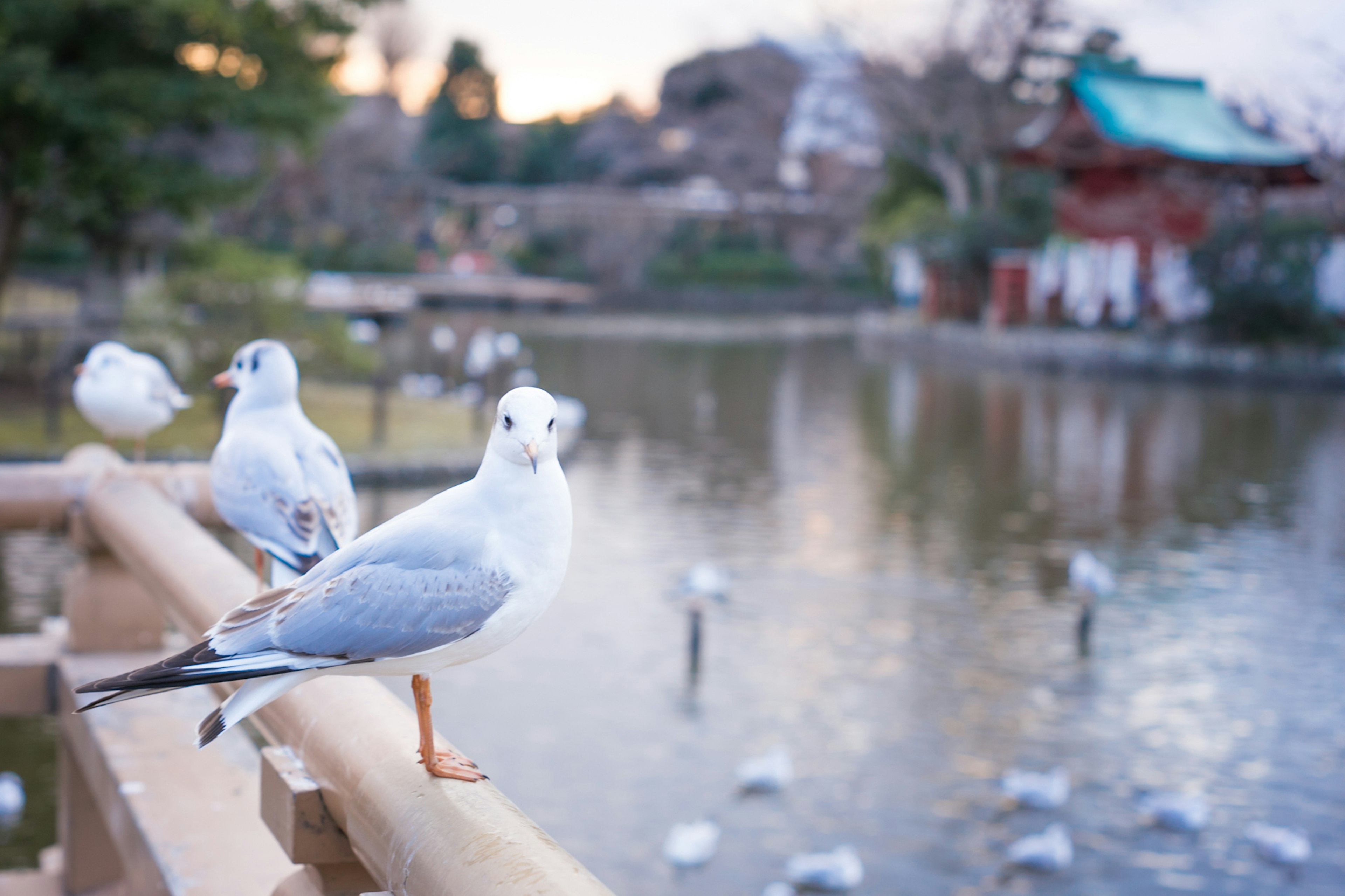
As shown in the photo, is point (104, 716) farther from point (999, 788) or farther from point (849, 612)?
point (849, 612)

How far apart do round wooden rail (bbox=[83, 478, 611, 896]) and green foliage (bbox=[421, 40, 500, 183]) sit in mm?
51028

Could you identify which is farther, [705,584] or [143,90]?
[143,90]

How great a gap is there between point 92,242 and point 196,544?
1892 centimetres

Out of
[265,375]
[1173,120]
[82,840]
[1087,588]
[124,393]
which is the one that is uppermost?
[1173,120]

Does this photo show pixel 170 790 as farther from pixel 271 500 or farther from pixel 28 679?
pixel 28 679

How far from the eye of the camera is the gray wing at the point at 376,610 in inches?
61.7

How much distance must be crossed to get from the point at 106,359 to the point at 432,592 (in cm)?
253

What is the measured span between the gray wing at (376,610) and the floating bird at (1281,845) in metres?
4.56

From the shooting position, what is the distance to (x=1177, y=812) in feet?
17.6

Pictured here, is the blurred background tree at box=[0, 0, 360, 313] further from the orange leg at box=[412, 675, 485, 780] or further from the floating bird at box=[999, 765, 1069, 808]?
the orange leg at box=[412, 675, 485, 780]

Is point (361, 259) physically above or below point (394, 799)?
above

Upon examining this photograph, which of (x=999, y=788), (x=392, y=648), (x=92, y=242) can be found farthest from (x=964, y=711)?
(x=92, y=242)

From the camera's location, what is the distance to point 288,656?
155 cm

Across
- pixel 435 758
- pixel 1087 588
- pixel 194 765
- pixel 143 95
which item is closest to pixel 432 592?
pixel 435 758
